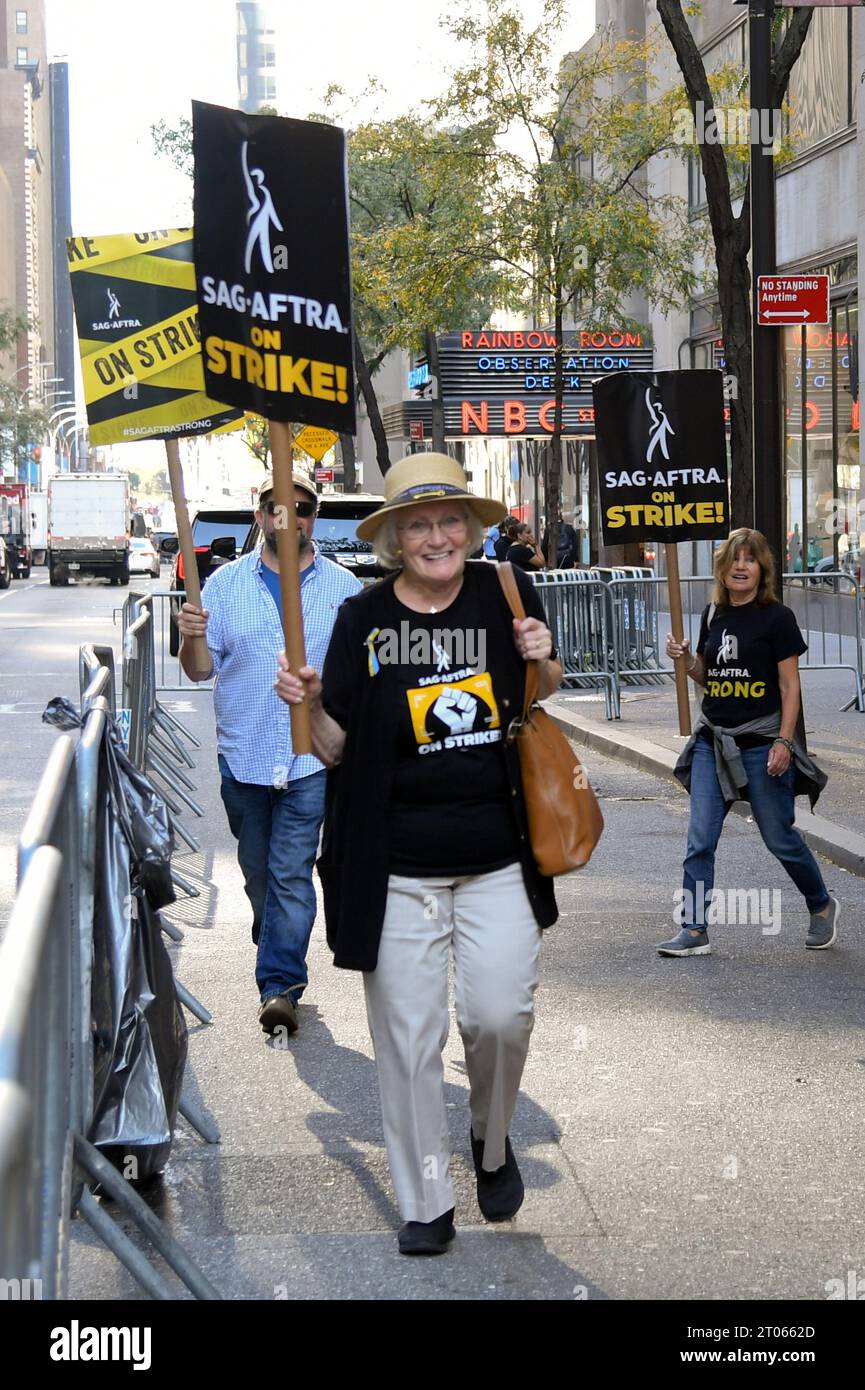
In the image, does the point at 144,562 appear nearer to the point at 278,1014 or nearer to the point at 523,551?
the point at 523,551

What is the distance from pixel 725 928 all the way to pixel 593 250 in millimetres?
16318

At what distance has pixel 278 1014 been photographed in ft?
22.6

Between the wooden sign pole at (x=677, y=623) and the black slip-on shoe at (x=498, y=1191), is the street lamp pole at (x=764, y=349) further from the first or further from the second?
the black slip-on shoe at (x=498, y=1191)

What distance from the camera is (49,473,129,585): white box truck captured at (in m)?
60.5

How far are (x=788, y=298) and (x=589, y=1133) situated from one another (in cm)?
823

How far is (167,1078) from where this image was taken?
512 centimetres

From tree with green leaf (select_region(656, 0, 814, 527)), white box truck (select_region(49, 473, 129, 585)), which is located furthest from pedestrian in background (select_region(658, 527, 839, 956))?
white box truck (select_region(49, 473, 129, 585))

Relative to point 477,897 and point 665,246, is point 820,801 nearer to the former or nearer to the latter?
point 477,897

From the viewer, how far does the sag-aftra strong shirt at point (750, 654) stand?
810cm

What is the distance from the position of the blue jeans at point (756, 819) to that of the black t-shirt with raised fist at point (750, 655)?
15 centimetres

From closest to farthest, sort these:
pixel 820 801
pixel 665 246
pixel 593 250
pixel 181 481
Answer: pixel 181 481 → pixel 820 801 → pixel 593 250 → pixel 665 246

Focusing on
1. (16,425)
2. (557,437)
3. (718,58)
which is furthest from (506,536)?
(16,425)

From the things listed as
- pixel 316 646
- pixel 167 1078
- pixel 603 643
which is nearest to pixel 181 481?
pixel 316 646

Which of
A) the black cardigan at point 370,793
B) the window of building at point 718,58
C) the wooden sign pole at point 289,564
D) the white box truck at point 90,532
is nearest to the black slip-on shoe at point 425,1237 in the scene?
the black cardigan at point 370,793
